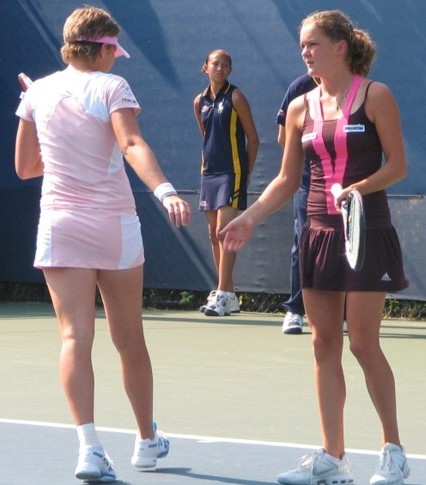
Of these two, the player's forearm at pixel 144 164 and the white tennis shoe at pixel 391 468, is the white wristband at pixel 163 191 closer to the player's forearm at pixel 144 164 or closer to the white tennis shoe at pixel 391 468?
the player's forearm at pixel 144 164

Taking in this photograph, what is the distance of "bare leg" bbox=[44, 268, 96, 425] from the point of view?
4891mm

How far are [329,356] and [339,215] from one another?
→ 19.2 inches

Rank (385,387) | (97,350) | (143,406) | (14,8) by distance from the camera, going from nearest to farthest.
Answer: (385,387)
(143,406)
(97,350)
(14,8)

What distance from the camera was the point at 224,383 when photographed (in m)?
7.32

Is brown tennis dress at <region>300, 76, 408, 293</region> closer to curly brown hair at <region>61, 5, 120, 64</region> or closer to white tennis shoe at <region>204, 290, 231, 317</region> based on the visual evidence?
curly brown hair at <region>61, 5, 120, 64</region>

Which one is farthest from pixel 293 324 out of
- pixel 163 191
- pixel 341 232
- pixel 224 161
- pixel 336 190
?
pixel 163 191

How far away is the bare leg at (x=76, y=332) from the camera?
4891 millimetres

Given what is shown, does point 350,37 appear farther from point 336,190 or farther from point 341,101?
point 336,190

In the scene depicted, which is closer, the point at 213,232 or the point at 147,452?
the point at 147,452

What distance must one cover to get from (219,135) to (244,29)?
872 mm

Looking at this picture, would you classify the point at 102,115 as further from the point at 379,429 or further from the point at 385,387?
the point at 379,429

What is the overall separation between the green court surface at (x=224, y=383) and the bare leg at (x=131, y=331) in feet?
1.10

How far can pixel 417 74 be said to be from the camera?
34.0 ft

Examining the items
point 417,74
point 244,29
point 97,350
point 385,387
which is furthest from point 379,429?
point 244,29
